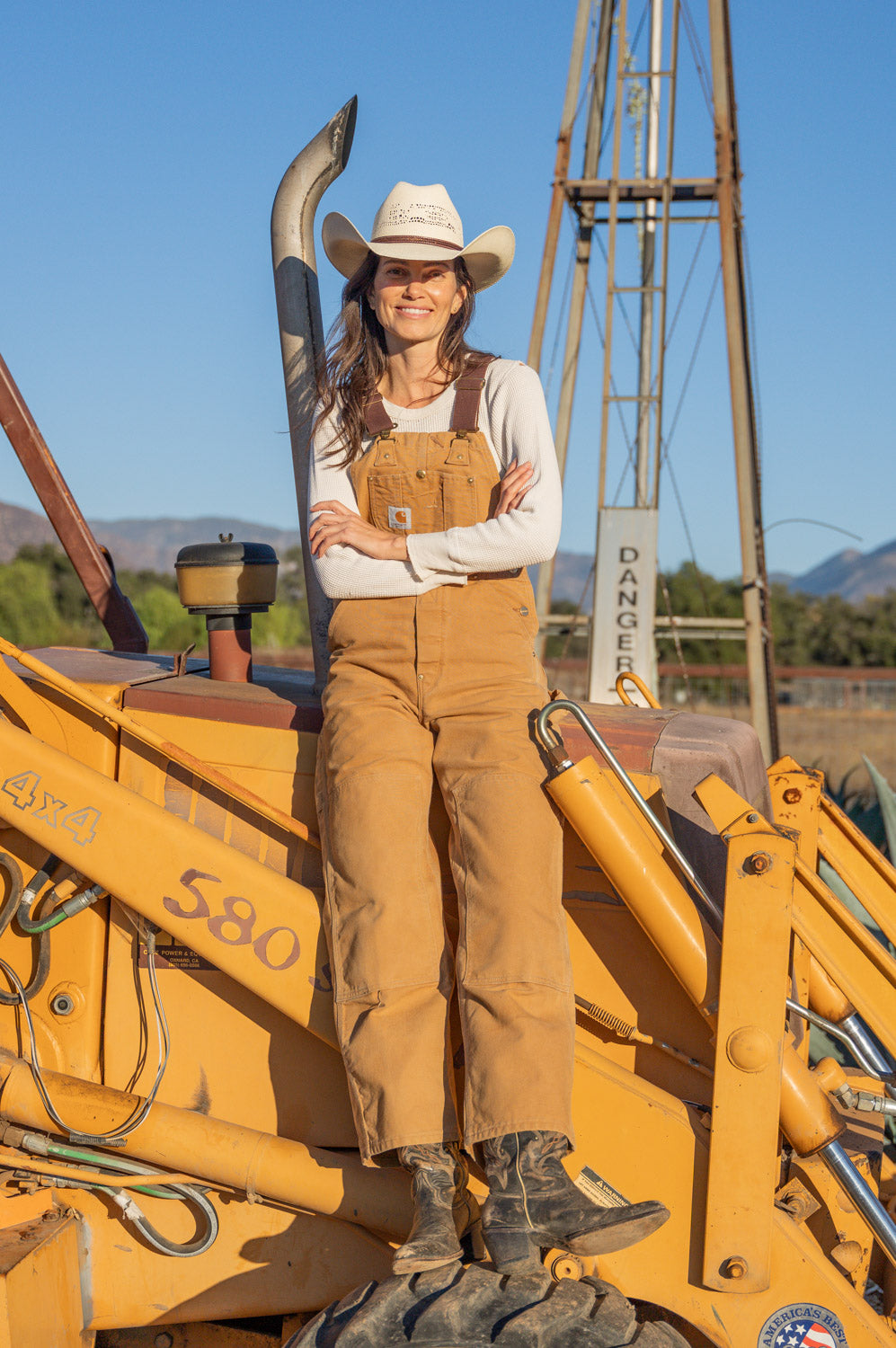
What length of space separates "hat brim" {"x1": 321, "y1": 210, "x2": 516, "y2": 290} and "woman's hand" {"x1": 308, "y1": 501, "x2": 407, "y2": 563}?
61 centimetres

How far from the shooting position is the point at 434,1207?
82.4 inches

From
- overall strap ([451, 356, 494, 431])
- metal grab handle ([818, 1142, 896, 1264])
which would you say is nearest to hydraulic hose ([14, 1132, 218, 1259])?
metal grab handle ([818, 1142, 896, 1264])

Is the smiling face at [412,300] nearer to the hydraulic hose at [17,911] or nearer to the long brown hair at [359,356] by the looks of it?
the long brown hair at [359,356]

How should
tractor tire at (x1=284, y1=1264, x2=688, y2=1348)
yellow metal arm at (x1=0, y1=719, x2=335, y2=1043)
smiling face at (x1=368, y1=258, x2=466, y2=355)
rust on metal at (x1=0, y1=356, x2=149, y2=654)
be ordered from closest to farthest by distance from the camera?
tractor tire at (x1=284, y1=1264, x2=688, y2=1348)
yellow metal arm at (x1=0, y1=719, x2=335, y2=1043)
smiling face at (x1=368, y1=258, x2=466, y2=355)
rust on metal at (x1=0, y1=356, x2=149, y2=654)

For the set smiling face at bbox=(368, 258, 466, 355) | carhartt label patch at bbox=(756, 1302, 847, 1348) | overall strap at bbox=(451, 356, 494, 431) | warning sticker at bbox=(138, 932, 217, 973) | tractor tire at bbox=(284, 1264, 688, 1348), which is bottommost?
carhartt label patch at bbox=(756, 1302, 847, 1348)

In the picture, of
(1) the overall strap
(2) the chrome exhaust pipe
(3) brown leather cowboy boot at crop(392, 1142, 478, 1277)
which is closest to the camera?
(3) brown leather cowboy boot at crop(392, 1142, 478, 1277)

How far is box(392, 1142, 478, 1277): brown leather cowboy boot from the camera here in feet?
6.64

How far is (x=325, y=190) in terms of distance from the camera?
3102 mm

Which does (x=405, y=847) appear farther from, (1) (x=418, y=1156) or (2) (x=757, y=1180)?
(2) (x=757, y=1180)

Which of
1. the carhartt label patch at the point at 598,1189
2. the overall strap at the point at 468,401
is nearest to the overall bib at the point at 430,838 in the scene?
the overall strap at the point at 468,401

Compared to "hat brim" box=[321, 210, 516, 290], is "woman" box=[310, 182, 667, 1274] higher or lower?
lower

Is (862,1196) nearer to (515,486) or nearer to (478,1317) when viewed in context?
(478,1317)

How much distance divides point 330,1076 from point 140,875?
602 millimetres

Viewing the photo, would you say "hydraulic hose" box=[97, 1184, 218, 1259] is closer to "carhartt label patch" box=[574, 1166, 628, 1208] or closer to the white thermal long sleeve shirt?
"carhartt label patch" box=[574, 1166, 628, 1208]
